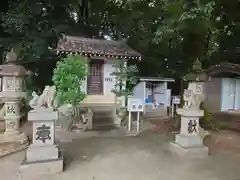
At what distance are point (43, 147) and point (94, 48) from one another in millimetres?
7882

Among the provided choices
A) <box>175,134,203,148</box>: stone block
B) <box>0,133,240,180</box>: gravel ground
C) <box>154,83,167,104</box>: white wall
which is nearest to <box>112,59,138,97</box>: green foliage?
<box>154,83,167,104</box>: white wall

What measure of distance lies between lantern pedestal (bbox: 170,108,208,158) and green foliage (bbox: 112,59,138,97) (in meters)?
5.50

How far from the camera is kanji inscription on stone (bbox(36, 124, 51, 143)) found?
5.46 m

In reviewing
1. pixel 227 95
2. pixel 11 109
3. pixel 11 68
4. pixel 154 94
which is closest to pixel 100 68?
pixel 154 94

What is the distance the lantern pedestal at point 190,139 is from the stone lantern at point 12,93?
16.4 feet

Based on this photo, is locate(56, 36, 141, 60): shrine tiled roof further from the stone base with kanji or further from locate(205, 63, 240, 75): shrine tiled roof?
the stone base with kanji

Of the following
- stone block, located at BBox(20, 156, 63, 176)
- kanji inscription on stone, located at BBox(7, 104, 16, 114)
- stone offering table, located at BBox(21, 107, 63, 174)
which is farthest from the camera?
kanji inscription on stone, located at BBox(7, 104, 16, 114)

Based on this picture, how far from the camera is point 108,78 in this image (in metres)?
12.9

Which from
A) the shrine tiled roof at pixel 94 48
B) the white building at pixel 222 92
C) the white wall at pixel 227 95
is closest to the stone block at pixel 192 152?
the shrine tiled roof at pixel 94 48

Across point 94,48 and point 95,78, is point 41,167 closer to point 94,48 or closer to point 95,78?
point 95,78

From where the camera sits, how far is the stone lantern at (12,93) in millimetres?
7680

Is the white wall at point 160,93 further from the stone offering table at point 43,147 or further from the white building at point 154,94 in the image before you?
the stone offering table at point 43,147

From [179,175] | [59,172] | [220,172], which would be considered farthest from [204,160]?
[59,172]

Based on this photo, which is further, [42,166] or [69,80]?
[69,80]
